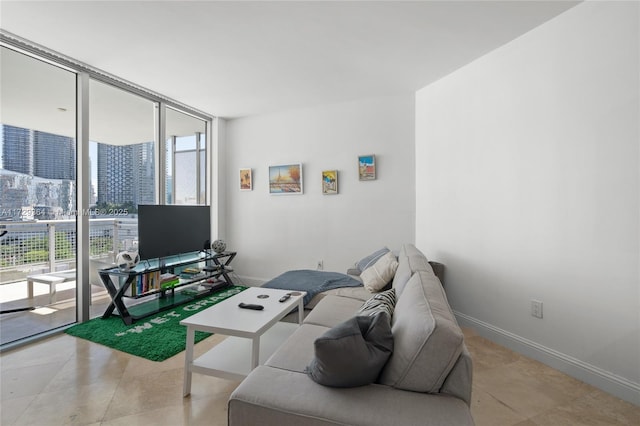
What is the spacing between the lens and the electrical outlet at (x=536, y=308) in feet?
7.73

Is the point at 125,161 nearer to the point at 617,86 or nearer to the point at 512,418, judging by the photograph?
the point at 512,418

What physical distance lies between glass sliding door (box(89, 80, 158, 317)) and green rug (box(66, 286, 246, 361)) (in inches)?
18.5

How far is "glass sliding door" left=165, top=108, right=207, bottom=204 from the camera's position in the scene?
4.11 m

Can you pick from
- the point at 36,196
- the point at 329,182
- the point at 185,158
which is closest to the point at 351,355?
the point at 329,182

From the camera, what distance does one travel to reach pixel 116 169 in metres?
3.42

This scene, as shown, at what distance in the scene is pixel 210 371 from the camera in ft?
6.02

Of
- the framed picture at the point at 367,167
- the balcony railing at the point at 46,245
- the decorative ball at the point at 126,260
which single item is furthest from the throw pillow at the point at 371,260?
the balcony railing at the point at 46,245

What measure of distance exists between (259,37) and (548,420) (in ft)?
10.7

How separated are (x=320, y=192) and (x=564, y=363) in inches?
119

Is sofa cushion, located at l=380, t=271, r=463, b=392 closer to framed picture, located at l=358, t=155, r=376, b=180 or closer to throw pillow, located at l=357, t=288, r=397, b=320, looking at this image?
throw pillow, located at l=357, t=288, r=397, b=320

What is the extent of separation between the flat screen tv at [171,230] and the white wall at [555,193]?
3085 millimetres

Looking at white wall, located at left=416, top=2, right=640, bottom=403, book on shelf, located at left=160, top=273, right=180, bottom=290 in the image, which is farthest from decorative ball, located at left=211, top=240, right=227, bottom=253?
white wall, located at left=416, top=2, right=640, bottom=403

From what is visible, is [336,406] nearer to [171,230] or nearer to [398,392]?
[398,392]

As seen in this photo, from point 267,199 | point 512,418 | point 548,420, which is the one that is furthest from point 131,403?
point 267,199
